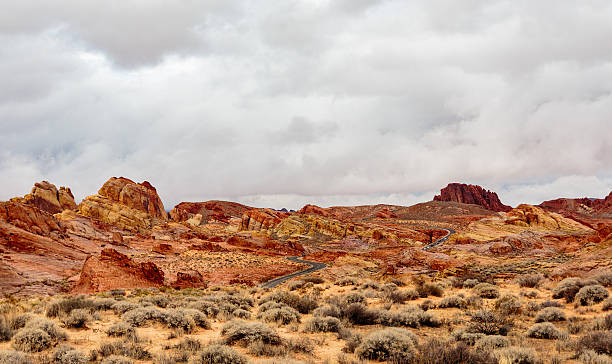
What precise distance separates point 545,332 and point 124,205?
3982 inches

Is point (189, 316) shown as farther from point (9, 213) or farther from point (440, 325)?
point (9, 213)

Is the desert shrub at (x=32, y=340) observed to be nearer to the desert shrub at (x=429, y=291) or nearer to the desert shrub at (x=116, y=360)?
the desert shrub at (x=116, y=360)

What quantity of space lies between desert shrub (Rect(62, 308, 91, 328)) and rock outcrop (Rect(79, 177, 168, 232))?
268 feet

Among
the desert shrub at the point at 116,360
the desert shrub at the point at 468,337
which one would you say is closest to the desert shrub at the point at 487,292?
the desert shrub at the point at 468,337

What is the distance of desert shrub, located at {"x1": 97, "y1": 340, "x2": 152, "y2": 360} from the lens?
8.40m

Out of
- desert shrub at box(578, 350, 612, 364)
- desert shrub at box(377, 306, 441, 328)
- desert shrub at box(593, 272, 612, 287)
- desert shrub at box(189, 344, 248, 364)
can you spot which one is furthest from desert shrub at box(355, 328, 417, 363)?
desert shrub at box(593, 272, 612, 287)

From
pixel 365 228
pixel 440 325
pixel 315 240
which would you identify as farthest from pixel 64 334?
pixel 365 228

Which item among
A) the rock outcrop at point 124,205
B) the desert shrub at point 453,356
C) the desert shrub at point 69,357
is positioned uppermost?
the rock outcrop at point 124,205

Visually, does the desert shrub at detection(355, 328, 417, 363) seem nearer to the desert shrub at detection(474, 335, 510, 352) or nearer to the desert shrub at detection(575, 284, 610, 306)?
the desert shrub at detection(474, 335, 510, 352)

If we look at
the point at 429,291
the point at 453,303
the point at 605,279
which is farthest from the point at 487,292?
the point at 605,279

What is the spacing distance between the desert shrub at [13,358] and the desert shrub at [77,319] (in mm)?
3792

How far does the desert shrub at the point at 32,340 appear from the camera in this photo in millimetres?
8492

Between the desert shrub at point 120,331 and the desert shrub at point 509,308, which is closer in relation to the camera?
the desert shrub at point 120,331

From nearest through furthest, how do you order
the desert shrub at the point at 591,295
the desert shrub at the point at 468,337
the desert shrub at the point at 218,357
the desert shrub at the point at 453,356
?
the desert shrub at the point at 453,356 < the desert shrub at the point at 218,357 < the desert shrub at the point at 468,337 < the desert shrub at the point at 591,295
